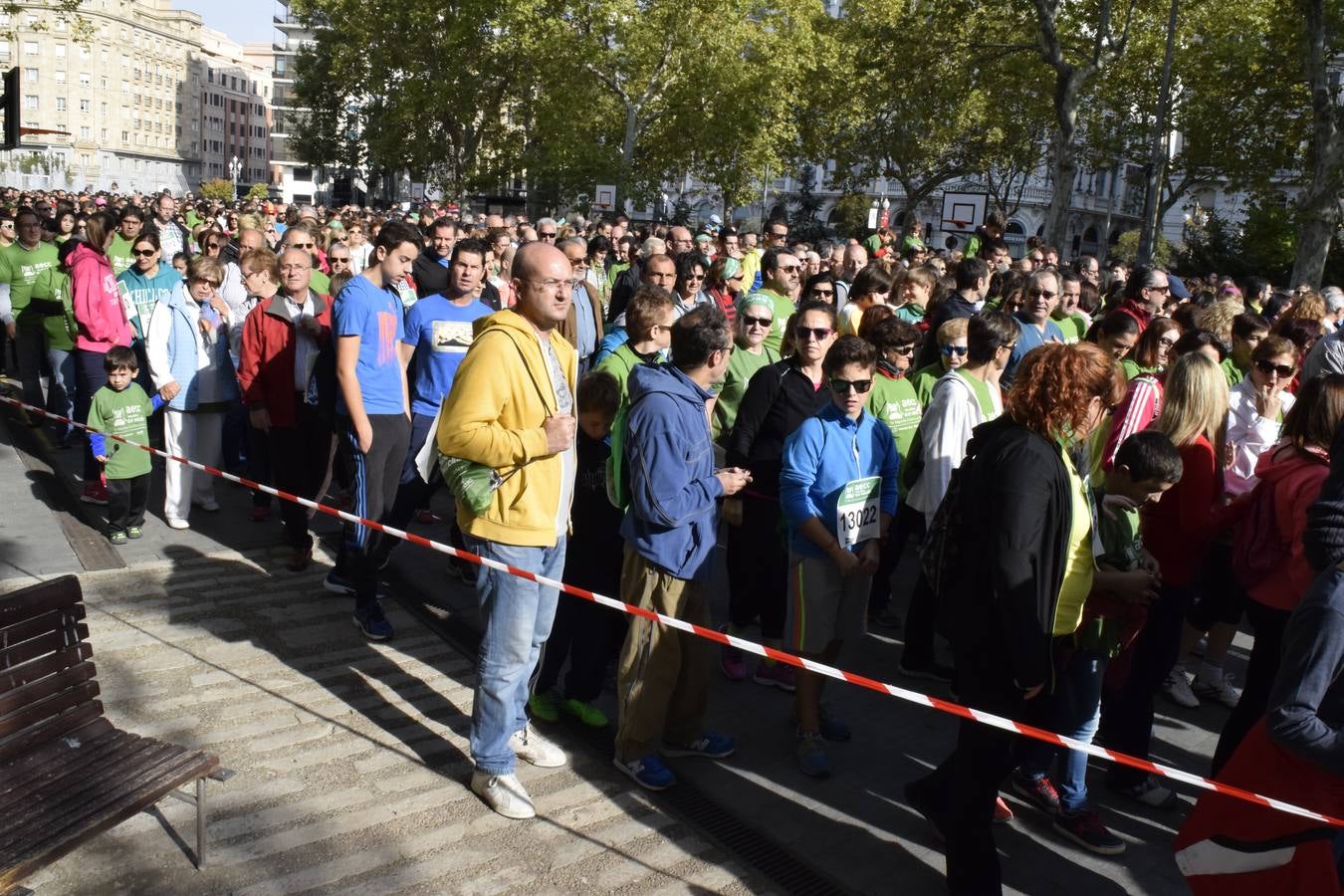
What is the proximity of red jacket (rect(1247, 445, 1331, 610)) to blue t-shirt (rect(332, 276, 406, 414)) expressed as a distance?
393 cm

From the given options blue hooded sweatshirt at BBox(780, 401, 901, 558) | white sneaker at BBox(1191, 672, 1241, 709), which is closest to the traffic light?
blue hooded sweatshirt at BBox(780, 401, 901, 558)

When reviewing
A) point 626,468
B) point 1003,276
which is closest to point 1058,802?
point 626,468

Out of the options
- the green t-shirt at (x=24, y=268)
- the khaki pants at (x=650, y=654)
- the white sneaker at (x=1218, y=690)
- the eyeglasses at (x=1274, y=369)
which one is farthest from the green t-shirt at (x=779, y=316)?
the green t-shirt at (x=24, y=268)

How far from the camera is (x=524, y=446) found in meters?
3.70

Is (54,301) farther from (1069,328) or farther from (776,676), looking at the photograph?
(1069,328)

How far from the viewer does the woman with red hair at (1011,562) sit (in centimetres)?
324

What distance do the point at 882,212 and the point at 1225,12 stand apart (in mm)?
11657

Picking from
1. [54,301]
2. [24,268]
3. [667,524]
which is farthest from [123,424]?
[667,524]

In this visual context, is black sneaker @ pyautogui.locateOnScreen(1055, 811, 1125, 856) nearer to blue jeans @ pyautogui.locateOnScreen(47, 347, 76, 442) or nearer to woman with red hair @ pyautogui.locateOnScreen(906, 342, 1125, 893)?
woman with red hair @ pyautogui.locateOnScreen(906, 342, 1125, 893)

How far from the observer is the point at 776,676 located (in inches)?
212

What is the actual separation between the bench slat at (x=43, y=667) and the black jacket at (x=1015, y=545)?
2797 mm

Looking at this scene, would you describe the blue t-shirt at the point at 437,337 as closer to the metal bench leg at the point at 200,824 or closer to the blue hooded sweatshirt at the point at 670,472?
the blue hooded sweatshirt at the point at 670,472

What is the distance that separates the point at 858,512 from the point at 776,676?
4.44ft

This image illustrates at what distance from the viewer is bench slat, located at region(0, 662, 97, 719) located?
10.8ft
